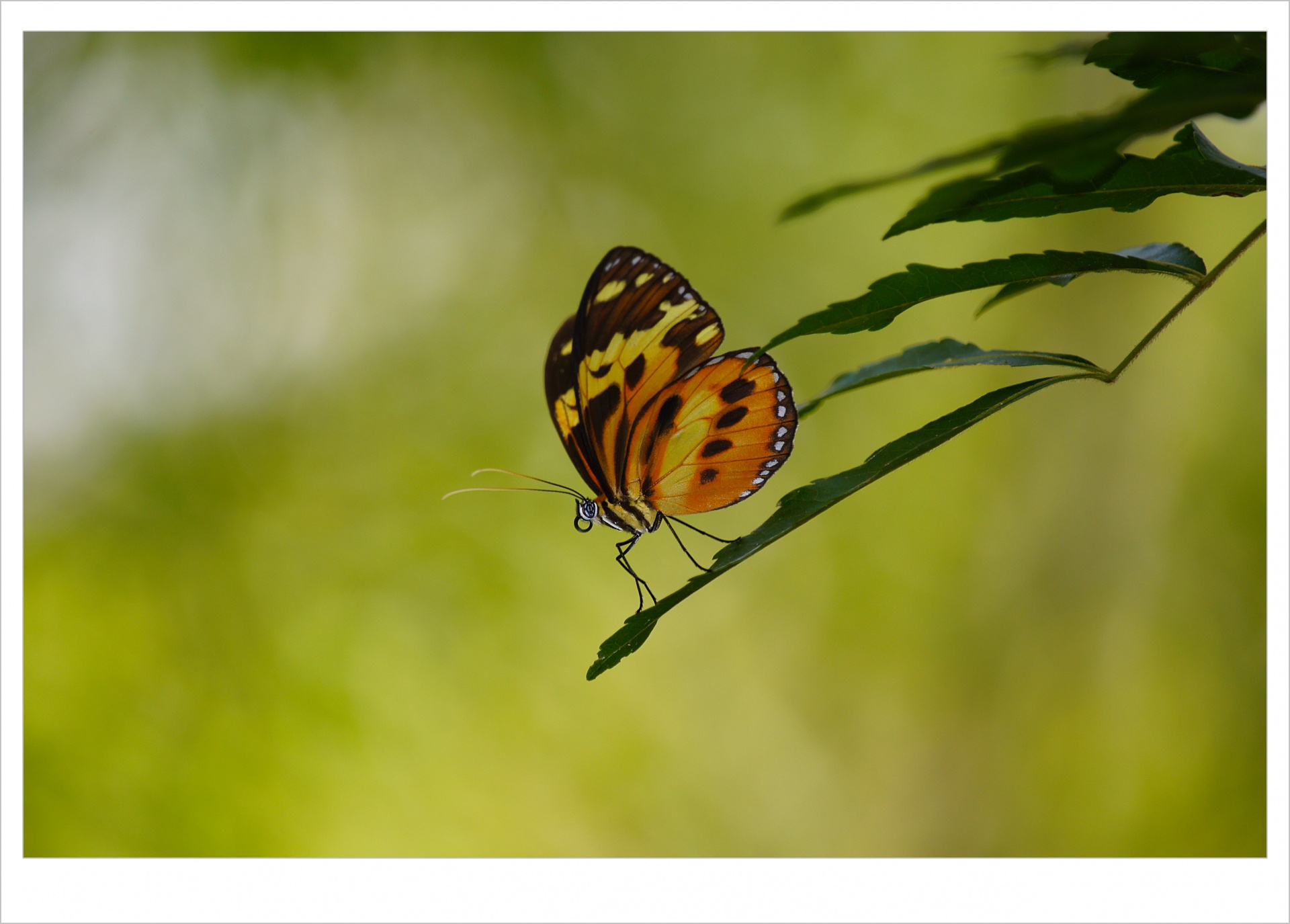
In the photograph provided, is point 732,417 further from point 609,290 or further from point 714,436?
point 609,290

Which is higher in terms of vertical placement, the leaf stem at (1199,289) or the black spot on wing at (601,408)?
the leaf stem at (1199,289)

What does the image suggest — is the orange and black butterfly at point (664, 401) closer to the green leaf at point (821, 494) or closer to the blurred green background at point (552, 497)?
the green leaf at point (821, 494)

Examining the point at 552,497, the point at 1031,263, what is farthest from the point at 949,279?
the point at 552,497

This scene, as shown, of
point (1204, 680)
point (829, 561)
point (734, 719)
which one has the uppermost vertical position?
point (829, 561)

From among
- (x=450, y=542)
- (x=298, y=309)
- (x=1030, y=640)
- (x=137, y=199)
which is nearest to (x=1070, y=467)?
(x=1030, y=640)

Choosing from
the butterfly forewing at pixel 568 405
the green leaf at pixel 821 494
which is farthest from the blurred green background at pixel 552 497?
the green leaf at pixel 821 494

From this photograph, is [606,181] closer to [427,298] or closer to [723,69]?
[723,69]
